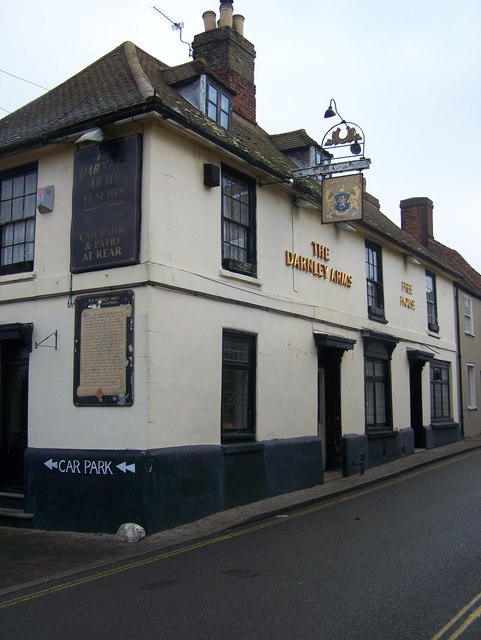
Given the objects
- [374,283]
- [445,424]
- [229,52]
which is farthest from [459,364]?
[229,52]

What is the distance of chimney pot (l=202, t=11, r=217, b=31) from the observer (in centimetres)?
1619

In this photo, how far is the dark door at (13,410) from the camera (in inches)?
459

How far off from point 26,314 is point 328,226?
7.30 m

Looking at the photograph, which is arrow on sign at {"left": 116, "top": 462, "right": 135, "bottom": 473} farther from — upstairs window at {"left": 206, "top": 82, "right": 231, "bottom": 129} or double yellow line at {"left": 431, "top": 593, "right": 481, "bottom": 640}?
upstairs window at {"left": 206, "top": 82, "right": 231, "bottom": 129}

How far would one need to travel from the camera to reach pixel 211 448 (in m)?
10.9

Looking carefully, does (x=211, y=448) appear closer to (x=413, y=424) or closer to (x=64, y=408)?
(x=64, y=408)

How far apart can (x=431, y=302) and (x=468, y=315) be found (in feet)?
14.4

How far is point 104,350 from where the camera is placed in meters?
10.3

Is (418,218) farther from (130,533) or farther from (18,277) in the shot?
(130,533)

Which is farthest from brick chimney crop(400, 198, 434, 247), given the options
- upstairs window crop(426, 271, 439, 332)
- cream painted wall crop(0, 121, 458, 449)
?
cream painted wall crop(0, 121, 458, 449)

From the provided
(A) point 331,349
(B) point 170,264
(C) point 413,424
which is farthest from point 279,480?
(C) point 413,424

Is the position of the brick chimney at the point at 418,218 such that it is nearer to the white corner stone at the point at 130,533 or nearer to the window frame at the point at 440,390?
the window frame at the point at 440,390

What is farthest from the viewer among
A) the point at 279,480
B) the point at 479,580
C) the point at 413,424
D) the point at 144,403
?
the point at 413,424

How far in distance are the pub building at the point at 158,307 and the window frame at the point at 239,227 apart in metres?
0.03
